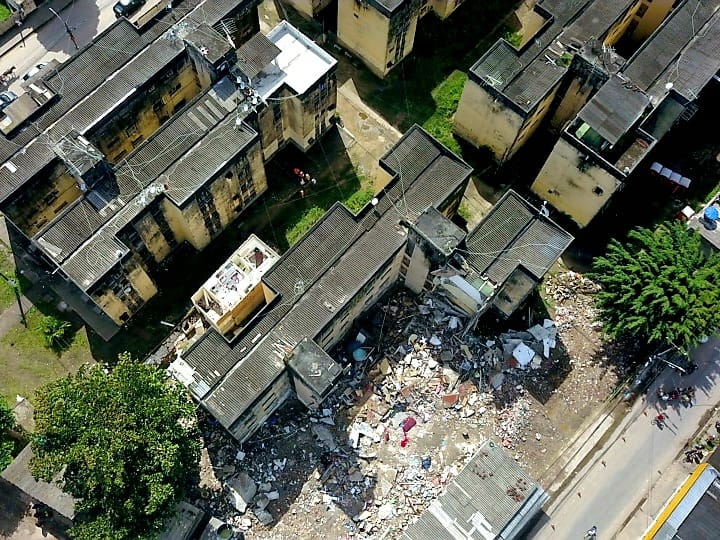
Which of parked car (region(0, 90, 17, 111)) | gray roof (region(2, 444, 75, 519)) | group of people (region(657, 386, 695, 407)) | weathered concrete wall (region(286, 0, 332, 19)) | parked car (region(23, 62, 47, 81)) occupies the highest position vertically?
weathered concrete wall (region(286, 0, 332, 19))

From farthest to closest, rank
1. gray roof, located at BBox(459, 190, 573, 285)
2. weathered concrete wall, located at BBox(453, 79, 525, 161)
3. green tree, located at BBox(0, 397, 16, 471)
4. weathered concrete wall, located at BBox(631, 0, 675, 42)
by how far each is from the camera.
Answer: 1. weathered concrete wall, located at BBox(631, 0, 675, 42)
2. weathered concrete wall, located at BBox(453, 79, 525, 161)
3. gray roof, located at BBox(459, 190, 573, 285)
4. green tree, located at BBox(0, 397, 16, 471)

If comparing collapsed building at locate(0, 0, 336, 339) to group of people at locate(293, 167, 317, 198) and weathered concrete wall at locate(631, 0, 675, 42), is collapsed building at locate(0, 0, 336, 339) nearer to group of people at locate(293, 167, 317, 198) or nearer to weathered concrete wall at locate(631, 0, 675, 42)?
group of people at locate(293, 167, 317, 198)

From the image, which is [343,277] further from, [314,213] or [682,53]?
[682,53]

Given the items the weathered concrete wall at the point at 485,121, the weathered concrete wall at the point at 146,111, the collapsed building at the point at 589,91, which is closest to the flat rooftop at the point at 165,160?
the weathered concrete wall at the point at 146,111

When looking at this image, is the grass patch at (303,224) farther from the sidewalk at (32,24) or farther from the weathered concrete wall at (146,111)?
the sidewalk at (32,24)

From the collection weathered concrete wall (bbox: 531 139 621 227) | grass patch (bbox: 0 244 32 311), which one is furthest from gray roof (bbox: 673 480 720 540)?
grass patch (bbox: 0 244 32 311)

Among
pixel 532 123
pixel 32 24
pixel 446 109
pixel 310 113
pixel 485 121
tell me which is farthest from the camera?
pixel 32 24

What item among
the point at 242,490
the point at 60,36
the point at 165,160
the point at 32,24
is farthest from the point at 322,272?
the point at 32,24
